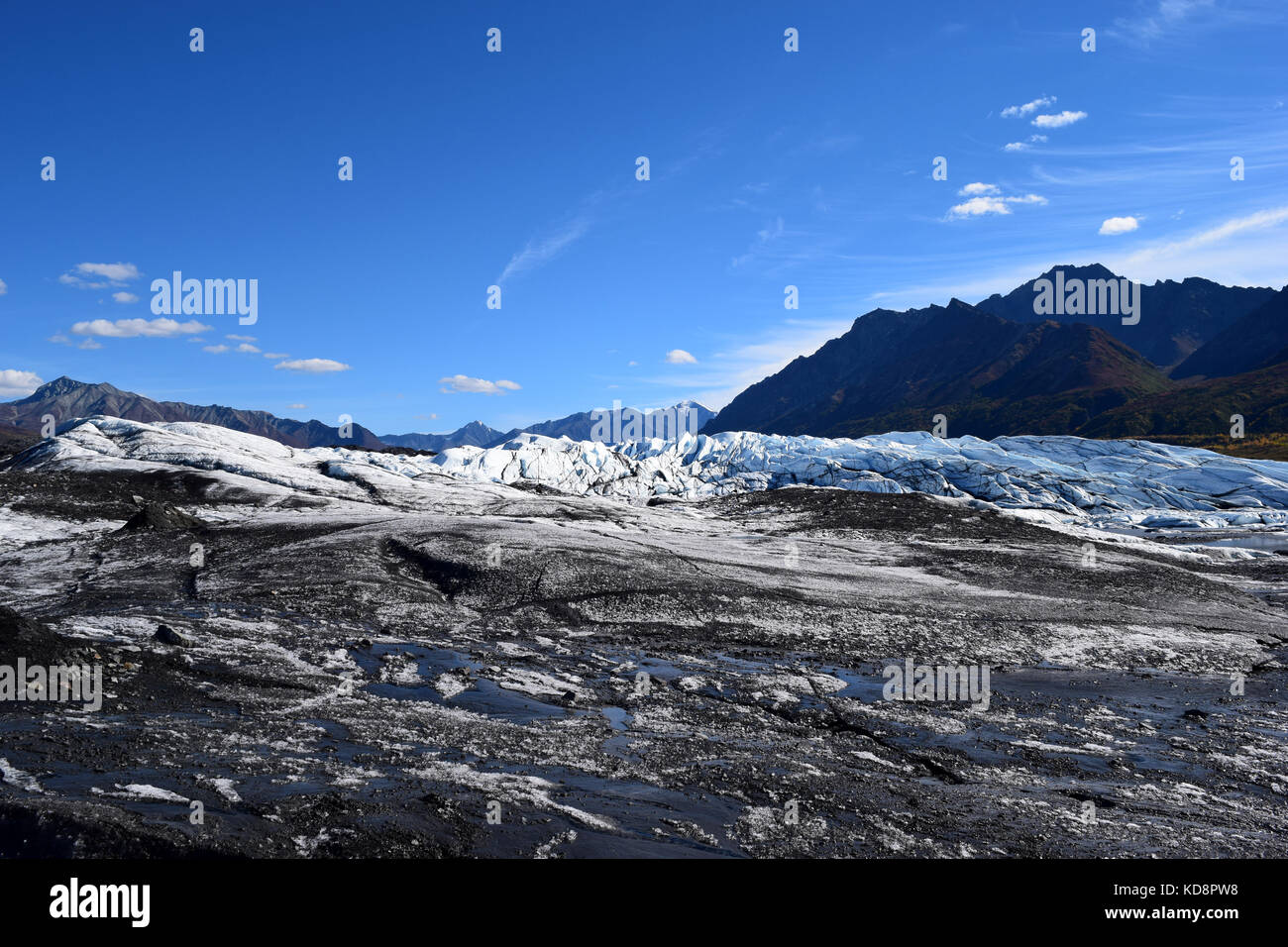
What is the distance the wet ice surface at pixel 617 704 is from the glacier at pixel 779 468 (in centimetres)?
2798

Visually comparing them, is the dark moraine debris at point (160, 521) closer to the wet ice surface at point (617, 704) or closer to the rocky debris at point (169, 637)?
the wet ice surface at point (617, 704)

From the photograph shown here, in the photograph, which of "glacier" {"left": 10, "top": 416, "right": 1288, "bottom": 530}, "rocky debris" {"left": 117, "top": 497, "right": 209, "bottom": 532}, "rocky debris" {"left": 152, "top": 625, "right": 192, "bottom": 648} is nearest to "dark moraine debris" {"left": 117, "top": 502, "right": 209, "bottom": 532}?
"rocky debris" {"left": 117, "top": 497, "right": 209, "bottom": 532}

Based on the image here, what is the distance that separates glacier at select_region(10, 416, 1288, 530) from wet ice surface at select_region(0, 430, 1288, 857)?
27980 millimetres

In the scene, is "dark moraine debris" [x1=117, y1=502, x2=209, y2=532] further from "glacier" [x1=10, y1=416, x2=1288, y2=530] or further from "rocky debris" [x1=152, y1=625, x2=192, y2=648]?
"rocky debris" [x1=152, y1=625, x2=192, y2=648]

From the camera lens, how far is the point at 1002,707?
14.7 meters

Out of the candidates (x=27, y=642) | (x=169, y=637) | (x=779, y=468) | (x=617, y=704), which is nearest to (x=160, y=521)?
(x=169, y=637)

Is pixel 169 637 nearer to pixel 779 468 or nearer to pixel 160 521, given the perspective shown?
pixel 160 521

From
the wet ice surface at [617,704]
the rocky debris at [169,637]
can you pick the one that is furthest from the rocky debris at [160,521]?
the rocky debris at [169,637]

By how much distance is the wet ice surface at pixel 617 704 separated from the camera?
8469mm

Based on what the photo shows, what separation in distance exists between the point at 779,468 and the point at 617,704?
271 feet

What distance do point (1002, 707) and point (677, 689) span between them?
659 centimetres
